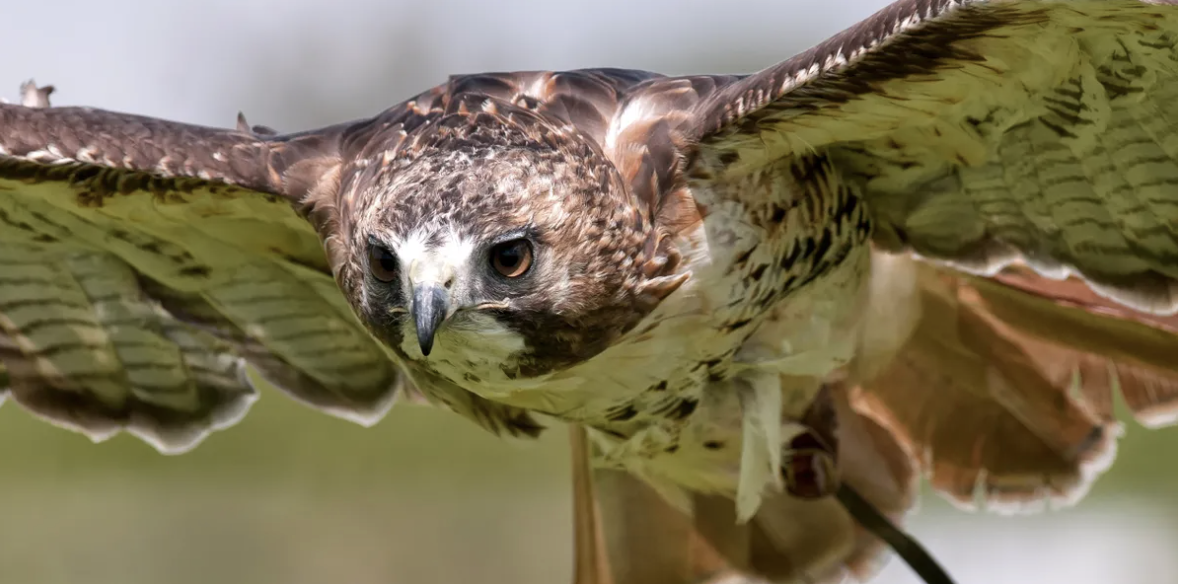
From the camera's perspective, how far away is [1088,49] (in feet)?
15.0

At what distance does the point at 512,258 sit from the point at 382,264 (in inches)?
13.4

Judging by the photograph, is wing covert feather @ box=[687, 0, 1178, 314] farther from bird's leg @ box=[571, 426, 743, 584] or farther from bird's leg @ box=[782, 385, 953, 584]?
bird's leg @ box=[571, 426, 743, 584]

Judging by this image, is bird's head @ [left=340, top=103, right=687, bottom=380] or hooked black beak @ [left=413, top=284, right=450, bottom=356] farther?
bird's head @ [left=340, top=103, right=687, bottom=380]

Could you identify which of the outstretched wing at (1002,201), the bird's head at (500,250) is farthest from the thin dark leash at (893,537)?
the bird's head at (500,250)

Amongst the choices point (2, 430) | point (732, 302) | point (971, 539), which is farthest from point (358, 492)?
point (732, 302)

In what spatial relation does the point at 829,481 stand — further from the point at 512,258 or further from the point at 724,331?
the point at 512,258

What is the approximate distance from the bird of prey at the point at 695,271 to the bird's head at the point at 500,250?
1 centimetres

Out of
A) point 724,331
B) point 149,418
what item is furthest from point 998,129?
point 149,418

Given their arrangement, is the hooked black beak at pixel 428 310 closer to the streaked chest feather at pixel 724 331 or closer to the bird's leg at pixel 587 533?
the streaked chest feather at pixel 724 331

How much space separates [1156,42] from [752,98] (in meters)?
1.06

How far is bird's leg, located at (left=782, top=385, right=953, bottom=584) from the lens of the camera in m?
6.59

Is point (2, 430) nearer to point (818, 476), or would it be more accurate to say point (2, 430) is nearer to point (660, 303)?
point (818, 476)

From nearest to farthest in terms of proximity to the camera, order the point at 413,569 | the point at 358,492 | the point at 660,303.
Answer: the point at 660,303
the point at 413,569
the point at 358,492

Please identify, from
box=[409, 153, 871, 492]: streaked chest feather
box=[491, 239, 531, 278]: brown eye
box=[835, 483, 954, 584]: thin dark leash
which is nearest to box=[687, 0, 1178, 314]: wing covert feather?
box=[409, 153, 871, 492]: streaked chest feather
